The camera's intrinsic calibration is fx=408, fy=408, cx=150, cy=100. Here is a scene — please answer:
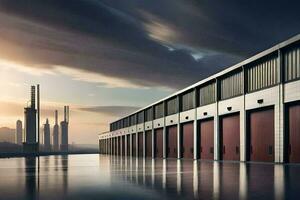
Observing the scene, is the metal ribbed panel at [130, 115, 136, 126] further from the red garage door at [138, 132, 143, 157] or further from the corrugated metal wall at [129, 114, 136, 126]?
the red garage door at [138, 132, 143, 157]

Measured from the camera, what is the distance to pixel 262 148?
37.4m

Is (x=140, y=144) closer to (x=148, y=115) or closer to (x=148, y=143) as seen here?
(x=148, y=143)

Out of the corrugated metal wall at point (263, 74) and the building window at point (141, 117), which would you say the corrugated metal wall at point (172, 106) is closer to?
the building window at point (141, 117)

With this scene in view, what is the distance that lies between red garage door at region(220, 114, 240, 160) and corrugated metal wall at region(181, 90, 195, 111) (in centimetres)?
1063

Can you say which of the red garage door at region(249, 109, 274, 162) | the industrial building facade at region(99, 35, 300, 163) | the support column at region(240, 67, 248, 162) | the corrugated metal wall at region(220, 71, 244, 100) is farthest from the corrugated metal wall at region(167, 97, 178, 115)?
the red garage door at region(249, 109, 274, 162)

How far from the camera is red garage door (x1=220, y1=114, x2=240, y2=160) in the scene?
42000 millimetres

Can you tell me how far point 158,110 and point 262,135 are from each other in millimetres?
36635

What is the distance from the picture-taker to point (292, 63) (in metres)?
33.2

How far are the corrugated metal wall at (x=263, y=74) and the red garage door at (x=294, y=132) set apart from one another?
3115 millimetres

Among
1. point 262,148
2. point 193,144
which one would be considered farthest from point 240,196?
point 193,144

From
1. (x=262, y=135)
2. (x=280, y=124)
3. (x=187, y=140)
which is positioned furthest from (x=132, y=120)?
(x=280, y=124)

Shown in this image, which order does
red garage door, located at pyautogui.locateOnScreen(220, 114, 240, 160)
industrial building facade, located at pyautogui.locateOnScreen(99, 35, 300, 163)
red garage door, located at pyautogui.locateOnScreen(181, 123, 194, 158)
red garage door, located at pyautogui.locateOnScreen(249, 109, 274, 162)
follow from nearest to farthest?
industrial building facade, located at pyautogui.locateOnScreen(99, 35, 300, 163), red garage door, located at pyautogui.locateOnScreen(249, 109, 274, 162), red garage door, located at pyautogui.locateOnScreen(220, 114, 240, 160), red garage door, located at pyautogui.locateOnScreen(181, 123, 194, 158)

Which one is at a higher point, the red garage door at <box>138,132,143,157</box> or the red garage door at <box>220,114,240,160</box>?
the red garage door at <box>220,114,240,160</box>

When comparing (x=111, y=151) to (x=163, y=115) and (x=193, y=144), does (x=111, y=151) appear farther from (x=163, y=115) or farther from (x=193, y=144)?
(x=193, y=144)
